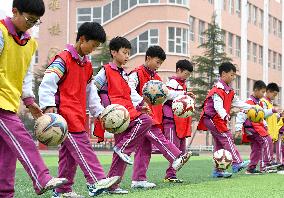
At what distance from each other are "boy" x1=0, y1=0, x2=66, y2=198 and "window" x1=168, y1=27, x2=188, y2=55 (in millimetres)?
35623

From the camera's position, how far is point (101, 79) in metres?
7.61

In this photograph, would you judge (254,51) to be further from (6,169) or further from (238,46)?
(6,169)

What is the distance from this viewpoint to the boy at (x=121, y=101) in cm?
748

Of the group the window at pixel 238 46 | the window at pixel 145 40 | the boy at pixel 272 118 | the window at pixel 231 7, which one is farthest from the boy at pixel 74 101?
the window at pixel 238 46

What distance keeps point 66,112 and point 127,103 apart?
4.97 ft

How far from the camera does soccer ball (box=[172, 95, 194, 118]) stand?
907 centimetres

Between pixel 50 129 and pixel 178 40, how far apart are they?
3597 cm

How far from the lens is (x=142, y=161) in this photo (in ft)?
28.4

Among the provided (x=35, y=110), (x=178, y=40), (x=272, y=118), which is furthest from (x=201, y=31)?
(x=35, y=110)

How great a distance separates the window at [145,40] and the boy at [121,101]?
1305 inches

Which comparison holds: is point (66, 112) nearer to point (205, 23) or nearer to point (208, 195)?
point (208, 195)

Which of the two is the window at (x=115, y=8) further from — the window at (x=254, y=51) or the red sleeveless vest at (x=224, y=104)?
the red sleeveless vest at (x=224, y=104)

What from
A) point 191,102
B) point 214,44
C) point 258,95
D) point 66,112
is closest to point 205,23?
point 214,44

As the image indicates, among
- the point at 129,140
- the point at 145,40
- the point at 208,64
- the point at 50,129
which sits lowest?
the point at 129,140
